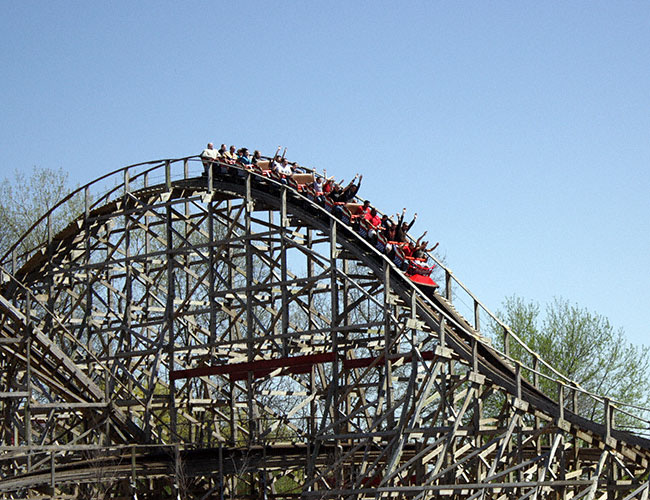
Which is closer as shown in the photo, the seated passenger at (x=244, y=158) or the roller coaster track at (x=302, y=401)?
the roller coaster track at (x=302, y=401)

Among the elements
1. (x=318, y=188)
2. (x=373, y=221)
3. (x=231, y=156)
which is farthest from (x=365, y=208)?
(x=231, y=156)

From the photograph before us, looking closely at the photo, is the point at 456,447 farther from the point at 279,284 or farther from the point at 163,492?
Answer: the point at 163,492

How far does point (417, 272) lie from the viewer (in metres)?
22.2

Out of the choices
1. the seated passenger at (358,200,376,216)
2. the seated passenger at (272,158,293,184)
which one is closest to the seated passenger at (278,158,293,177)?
the seated passenger at (272,158,293,184)

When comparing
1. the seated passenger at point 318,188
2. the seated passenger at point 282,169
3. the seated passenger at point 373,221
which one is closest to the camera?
the seated passenger at point 373,221

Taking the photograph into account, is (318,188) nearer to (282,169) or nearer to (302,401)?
(282,169)

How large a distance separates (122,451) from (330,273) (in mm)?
6176

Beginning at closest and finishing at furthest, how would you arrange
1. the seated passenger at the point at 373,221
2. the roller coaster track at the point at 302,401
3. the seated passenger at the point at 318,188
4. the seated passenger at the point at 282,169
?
the roller coaster track at the point at 302,401 < the seated passenger at the point at 373,221 < the seated passenger at the point at 318,188 < the seated passenger at the point at 282,169

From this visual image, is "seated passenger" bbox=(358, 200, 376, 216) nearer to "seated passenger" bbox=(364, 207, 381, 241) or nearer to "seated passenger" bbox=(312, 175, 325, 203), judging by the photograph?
"seated passenger" bbox=(364, 207, 381, 241)

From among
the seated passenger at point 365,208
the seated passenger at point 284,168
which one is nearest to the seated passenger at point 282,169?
the seated passenger at point 284,168

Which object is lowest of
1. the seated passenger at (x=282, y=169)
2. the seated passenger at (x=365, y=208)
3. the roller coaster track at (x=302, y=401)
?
→ the roller coaster track at (x=302, y=401)

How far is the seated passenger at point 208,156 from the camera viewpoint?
965 inches

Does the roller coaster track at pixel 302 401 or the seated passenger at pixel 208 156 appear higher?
the seated passenger at pixel 208 156

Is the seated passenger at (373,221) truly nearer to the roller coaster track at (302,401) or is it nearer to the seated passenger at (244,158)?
the roller coaster track at (302,401)
